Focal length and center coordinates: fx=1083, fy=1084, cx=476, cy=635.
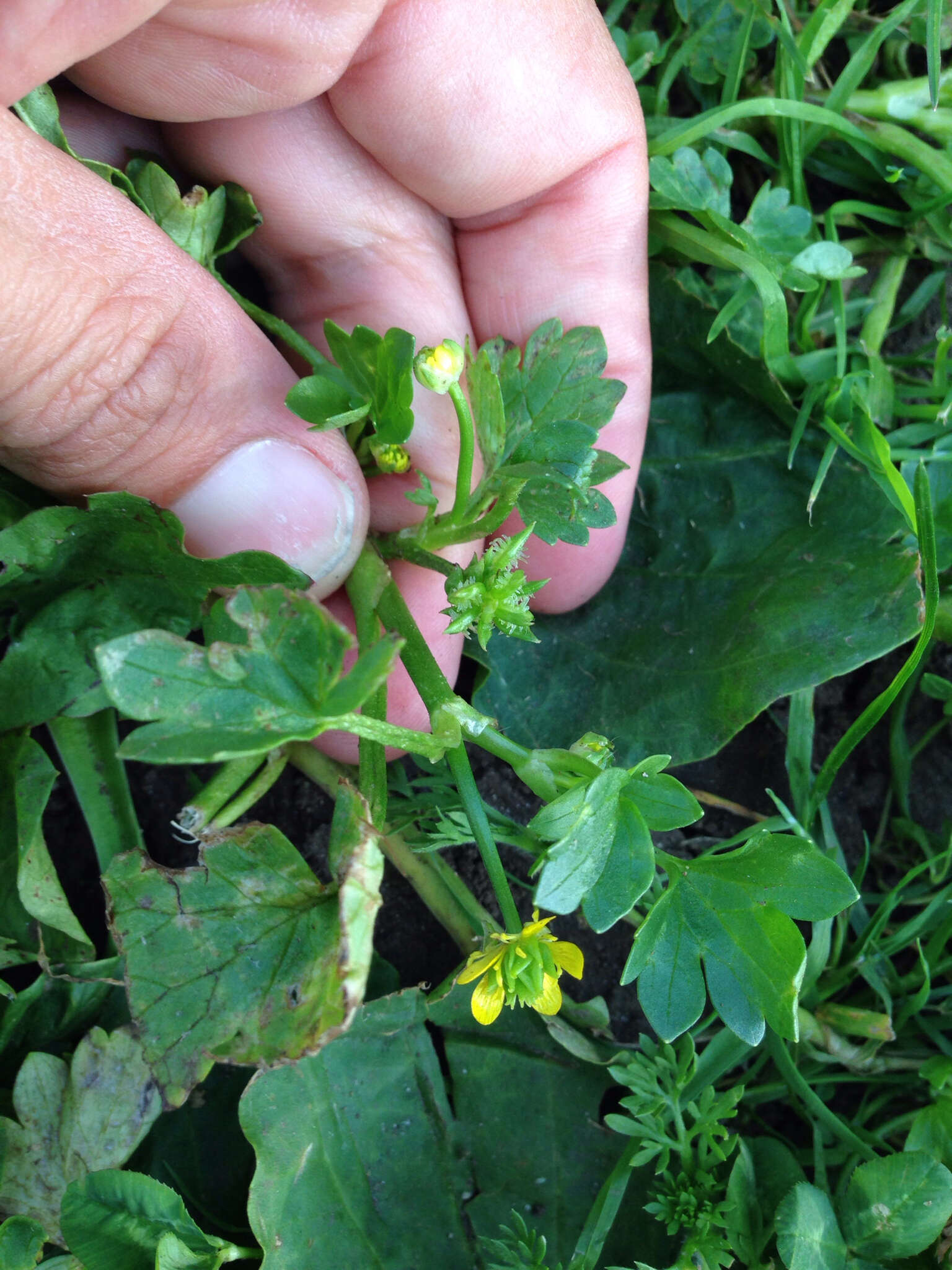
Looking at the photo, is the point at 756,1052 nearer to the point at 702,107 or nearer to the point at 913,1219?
the point at 913,1219

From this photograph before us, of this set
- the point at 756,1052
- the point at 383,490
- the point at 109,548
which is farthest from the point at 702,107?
the point at 756,1052

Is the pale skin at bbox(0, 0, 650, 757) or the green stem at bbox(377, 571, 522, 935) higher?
the pale skin at bbox(0, 0, 650, 757)

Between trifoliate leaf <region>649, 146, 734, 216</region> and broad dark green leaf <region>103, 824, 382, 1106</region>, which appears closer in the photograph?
broad dark green leaf <region>103, 824, 382, 1106</region>

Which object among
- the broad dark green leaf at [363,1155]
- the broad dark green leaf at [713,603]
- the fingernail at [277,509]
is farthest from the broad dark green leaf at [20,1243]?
the broad dark green leaf at [713,603]

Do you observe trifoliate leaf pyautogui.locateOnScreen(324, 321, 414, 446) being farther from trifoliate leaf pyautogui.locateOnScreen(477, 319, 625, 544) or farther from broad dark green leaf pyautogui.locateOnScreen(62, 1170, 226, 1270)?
broad dark green leaf pyautogui.locateOnScreen(62, 1170, 226, 1270)

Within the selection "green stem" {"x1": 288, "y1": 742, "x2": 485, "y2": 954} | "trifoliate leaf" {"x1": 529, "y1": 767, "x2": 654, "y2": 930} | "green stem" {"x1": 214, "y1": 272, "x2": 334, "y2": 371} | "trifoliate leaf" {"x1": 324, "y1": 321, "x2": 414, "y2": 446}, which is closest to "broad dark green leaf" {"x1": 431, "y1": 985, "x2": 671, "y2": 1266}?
"green stem" {"x1": 288, "y1": 742, "x2": 485, "y2": 954}

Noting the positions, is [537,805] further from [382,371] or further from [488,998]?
[382,371]
